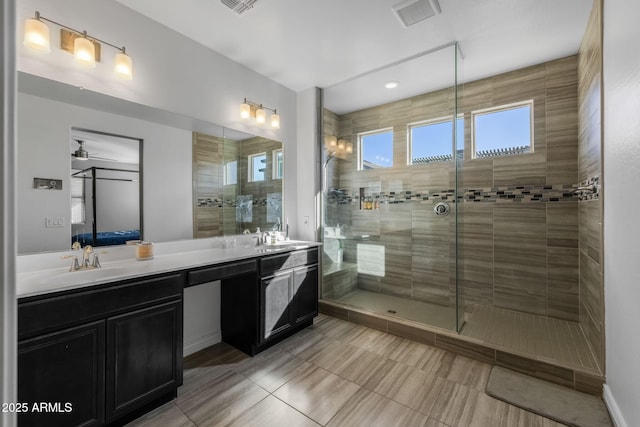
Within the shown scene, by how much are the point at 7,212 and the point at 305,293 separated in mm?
2420

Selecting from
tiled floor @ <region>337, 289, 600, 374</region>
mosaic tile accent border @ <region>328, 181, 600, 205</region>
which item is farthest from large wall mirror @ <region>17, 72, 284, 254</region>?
tiled floor @ <region>337, 289, 600, 374</region>

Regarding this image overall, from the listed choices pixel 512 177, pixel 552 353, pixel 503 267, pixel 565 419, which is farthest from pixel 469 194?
pixel 565 419

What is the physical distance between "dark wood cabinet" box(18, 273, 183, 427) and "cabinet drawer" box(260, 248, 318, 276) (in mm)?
723

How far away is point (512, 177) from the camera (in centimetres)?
292

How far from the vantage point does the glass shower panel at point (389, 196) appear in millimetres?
3072

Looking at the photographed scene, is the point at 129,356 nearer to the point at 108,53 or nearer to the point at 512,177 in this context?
the point at 108,53

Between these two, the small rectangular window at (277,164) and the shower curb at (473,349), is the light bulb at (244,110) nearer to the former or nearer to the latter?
the small rectangular window at (277,164)

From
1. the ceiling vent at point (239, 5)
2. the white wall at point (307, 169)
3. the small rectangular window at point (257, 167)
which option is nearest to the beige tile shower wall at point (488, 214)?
the white wall at point (307, 169)

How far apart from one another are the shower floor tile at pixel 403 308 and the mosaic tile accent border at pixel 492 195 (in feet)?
3.88

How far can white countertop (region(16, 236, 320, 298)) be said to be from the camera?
136 centimetres

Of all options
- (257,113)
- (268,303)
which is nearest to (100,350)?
(268,303)

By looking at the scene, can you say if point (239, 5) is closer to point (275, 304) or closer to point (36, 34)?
point (36, 34)

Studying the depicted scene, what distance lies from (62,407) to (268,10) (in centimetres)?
268

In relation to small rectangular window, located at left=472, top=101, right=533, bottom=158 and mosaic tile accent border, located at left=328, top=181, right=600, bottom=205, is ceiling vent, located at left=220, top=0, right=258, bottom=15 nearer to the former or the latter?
mosaic tile accent border, located at left=328, top=181, right=600, bottom=205
